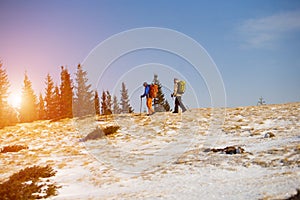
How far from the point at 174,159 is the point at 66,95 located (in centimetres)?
4821

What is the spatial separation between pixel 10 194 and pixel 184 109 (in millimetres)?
17395

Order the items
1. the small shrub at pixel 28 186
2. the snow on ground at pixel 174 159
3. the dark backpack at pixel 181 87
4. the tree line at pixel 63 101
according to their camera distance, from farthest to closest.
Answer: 1. the tree line at pixel 63 101
2. the dark backpack at pixel 181 87
3. the small shrub at pixel 28 186
4. the snow on ground at pixel 174 159

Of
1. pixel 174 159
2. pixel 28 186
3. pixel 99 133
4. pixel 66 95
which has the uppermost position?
pixel 66 95

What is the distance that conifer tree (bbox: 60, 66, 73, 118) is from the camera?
55.2 meters

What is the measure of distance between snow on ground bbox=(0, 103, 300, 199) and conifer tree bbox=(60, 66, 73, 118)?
110 feet

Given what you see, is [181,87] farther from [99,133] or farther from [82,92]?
[82,92]

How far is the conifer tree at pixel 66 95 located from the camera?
55213 millimetres

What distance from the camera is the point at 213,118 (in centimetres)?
2130

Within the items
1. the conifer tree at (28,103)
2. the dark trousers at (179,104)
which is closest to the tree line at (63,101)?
the conifer tree at (28,103)

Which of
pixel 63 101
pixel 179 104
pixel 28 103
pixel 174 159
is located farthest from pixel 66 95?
pixel 174 159

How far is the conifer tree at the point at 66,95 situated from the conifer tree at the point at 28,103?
54.1 ft

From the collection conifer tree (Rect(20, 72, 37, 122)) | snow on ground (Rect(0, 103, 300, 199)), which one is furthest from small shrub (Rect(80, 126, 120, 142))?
conifer tree (Rect(20, 72, 37, 122))

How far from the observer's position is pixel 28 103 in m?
70.5

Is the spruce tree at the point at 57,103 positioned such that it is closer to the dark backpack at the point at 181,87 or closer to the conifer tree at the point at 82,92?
the conifer tree at the point at 82,92
